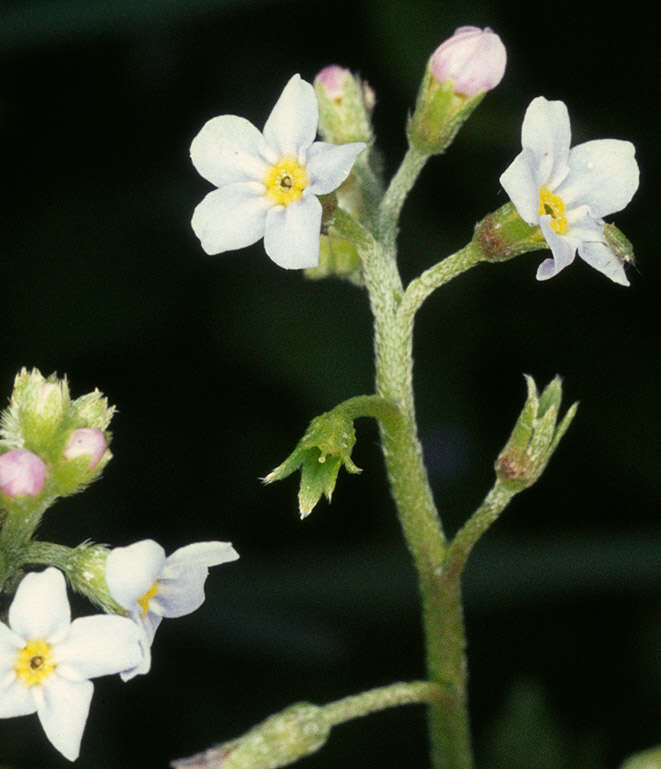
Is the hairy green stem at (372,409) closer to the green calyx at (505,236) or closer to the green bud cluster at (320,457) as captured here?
the green bud cluster at (320,457)

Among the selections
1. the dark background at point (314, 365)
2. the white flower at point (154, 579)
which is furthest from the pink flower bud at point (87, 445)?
the dark background at point (314, 365)

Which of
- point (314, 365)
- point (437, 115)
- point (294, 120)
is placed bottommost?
point (294, 120)

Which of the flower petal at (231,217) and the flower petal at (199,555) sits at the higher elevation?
the flower petal at (231,217)

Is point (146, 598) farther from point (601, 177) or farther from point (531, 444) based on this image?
point (601, 177)

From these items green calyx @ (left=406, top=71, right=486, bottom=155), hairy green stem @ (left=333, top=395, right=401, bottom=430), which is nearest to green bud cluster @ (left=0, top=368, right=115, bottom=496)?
hairy green stem @ (left=333, top=395, right=401, bottom=430)

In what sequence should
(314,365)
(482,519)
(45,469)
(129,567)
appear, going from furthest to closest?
1. (314,365)
2. (482,519)
3. (45,469)
4. (129,567)

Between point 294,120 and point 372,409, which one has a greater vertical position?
point 294,120

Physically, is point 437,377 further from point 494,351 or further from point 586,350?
point 586,350

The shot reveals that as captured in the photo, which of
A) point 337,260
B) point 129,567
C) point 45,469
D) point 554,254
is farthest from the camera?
point 337,260

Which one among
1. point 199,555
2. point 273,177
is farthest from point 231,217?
point 199,555
